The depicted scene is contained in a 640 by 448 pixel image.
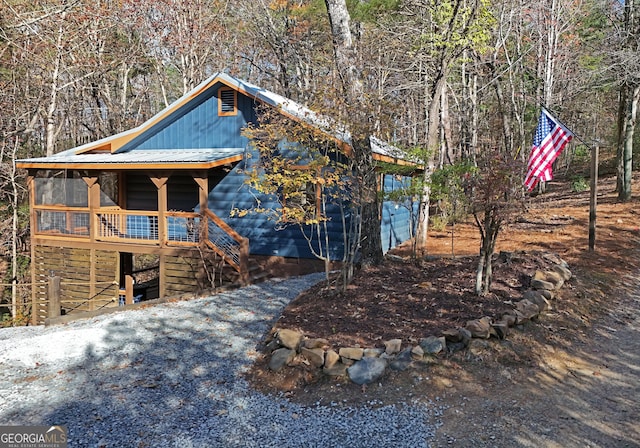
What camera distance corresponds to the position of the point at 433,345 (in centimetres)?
531

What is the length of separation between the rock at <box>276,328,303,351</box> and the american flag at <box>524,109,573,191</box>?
5561 millimetres

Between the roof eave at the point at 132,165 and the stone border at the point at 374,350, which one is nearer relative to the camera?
the stone border at the point at 374,350

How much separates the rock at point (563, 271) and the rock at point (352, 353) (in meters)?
4.30

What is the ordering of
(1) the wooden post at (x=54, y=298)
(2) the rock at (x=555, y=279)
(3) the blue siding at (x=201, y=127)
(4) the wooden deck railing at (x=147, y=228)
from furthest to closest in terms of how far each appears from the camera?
(3) the blue siding at (x=201, y=127), (4) the wooden deck railing at (x=147, y=228), (1) the wooden post at (x=54, y=298), (2) the rock at (x=555, y=279)

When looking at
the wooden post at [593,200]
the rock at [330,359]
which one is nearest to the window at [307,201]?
the rock at [330,359]

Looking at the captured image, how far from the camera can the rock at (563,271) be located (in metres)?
7.79

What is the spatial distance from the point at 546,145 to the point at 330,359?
21.3 feet

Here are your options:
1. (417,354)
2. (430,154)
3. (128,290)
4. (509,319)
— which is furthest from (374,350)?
(128,290)

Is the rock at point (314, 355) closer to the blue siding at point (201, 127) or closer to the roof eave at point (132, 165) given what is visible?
the roof eave at point (132, 165)

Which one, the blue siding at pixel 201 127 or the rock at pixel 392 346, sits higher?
the blue siding at pixel 201 127

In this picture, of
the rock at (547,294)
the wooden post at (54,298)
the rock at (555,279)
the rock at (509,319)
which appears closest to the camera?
the rock at (509,319)

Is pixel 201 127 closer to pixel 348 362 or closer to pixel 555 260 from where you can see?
pixel 555 260

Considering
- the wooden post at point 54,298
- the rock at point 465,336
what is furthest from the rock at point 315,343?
the wooden post at point 54,298

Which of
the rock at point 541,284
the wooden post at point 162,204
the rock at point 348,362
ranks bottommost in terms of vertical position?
the rock at point 348,362
